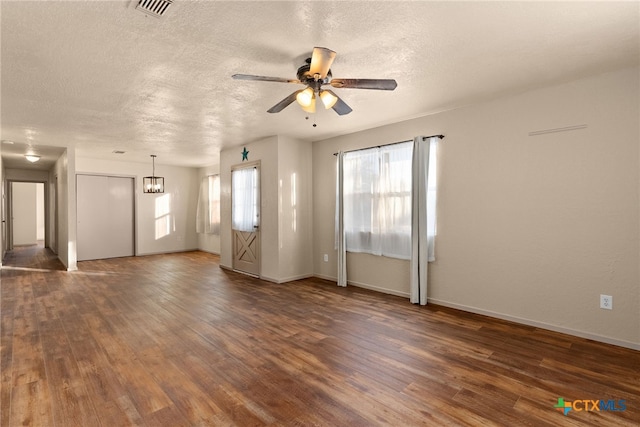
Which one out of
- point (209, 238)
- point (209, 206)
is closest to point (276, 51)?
point (209, 206)

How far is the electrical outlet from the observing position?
2994 millimetres

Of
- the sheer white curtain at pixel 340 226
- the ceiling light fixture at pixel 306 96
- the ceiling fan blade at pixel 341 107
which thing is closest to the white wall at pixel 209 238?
the sheer white curtain at pixel 340 226

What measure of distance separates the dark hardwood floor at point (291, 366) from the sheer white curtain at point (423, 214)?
382mm

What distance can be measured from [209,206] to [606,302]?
8.27 meters

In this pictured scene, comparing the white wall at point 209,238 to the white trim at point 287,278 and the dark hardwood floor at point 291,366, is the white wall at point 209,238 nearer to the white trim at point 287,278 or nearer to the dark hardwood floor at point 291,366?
the white trim at point 287,278

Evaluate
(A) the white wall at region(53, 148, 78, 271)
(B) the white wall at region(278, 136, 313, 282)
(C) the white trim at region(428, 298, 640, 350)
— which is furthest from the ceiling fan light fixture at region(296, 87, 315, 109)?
(A) the white wall at region(53, 148, 78, 271)

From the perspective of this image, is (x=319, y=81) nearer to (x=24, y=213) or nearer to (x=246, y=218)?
(x=246, y=218)

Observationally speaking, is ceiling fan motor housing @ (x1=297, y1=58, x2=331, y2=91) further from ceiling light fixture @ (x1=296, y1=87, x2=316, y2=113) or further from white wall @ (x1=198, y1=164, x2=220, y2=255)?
white wall @ (x1=198, y1=164, x2=220, y2=255)

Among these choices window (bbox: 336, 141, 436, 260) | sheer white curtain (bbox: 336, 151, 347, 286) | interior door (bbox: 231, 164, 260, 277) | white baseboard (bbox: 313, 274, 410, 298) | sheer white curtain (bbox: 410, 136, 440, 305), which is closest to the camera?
sheer white curtain (bbox: 410, 136, 440, 305)

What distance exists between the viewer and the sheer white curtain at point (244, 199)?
19.4ft

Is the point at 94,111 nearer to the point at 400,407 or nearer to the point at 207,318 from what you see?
the point at 207,318

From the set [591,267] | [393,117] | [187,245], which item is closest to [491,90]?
[393,117]

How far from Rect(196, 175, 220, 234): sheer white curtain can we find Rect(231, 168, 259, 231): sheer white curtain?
7.66 ft

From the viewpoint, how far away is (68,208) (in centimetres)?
636
